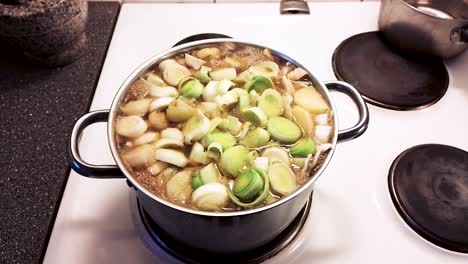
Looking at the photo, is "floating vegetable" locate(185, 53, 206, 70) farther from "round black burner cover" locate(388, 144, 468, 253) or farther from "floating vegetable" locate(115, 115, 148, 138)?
"round black burner cover" locate(388, 144, 468, 253)

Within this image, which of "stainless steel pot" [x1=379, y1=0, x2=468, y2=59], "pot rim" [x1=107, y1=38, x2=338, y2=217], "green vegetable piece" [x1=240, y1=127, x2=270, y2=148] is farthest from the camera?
"stainless steel pot" [x1=379, y1=0, x2=468, y2=59]

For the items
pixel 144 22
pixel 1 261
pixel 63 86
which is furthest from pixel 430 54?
pixel 1 261

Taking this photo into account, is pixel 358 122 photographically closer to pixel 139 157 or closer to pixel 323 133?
pixel 323 133

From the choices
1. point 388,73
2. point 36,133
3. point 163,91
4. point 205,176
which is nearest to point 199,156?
point 205,176

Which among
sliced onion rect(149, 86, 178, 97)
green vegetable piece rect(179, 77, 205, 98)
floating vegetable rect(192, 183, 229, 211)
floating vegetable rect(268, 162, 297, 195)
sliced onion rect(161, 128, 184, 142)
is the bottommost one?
floating vegetable rect(192, 183, 229, 211)

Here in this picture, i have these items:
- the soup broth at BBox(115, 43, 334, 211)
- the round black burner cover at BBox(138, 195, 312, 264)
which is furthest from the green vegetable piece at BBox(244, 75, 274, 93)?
the round black burner cover at BBox(138, 195, 312, 264)

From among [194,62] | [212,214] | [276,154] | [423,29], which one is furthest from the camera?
[423,29]

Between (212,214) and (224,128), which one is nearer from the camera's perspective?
(212,214)
